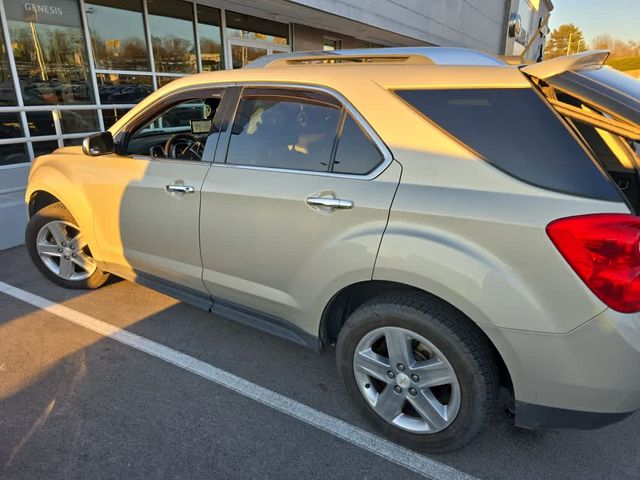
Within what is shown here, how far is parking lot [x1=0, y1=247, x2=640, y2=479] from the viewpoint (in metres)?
2.12

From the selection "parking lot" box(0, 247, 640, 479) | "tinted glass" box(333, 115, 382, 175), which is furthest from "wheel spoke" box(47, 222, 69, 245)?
"tinted glass" box(333, 115, 382, 175)

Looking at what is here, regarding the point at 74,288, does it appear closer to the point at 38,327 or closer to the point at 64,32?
the point at 38,327

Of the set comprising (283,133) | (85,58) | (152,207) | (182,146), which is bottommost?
(152,207)

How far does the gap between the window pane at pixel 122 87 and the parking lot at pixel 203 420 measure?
579 cm

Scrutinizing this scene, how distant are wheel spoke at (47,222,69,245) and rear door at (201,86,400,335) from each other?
1.70 m

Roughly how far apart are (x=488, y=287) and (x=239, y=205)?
1389mm

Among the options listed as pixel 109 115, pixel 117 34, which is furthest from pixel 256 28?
pixel 109 115

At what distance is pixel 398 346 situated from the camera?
210 centimetres

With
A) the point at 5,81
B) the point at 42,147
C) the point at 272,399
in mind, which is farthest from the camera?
the point at 42,147

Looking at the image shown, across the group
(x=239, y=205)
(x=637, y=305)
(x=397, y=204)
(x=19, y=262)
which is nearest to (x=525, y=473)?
(x=637, y=305)

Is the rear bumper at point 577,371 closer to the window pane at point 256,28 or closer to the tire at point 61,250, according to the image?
the tire at point 61,250

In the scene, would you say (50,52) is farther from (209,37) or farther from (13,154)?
(209,37)

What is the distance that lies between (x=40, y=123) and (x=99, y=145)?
17.0 ft

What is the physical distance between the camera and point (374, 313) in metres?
2.11
